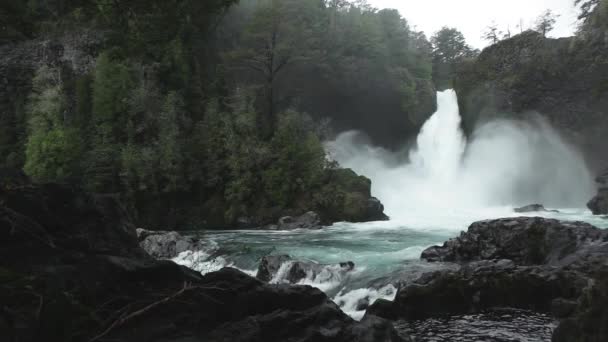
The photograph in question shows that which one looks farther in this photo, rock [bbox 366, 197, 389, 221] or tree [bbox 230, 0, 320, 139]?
tree [bbox 230, 0, 320, 139]

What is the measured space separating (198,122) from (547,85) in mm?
26138

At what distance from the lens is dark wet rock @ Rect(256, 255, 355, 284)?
33.8 feet

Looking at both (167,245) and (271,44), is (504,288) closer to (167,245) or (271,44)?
(167,245)

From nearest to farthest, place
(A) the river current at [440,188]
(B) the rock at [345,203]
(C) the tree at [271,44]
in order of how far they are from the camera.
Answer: (A) the river current at [440,188] → (B) the rock at [345,203] → (C) the tree at [271,44]

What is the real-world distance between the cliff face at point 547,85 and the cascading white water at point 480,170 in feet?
3.61

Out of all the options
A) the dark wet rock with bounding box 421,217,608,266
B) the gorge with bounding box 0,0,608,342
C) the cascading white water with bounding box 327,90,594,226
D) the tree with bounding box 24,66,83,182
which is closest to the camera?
the gorge with bounding box 0,0,608,342

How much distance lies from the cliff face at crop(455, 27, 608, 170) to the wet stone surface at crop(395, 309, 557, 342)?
27.7 meters

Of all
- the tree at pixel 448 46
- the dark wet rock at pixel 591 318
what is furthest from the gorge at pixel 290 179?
the tree at pixel 448 46

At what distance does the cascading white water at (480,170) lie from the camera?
30312mm

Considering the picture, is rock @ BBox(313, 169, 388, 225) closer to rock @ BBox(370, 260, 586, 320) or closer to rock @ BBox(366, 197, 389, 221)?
rock @ BBox(366, 197, 389, 221)

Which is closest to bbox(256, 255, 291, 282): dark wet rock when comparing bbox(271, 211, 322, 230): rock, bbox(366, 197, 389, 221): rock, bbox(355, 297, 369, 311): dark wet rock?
bbox(355, 297, 369, 311): dark wet rock

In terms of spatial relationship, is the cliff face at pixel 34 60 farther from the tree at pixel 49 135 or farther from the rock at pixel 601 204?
the rock at pixel 601 204

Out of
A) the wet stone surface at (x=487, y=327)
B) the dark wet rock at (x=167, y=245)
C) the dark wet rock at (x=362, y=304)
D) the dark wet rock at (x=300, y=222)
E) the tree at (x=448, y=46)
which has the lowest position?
the dark wet rock at (x=362, y=304)

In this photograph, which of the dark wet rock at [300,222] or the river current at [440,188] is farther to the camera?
the dark wet rock at [300,222]
